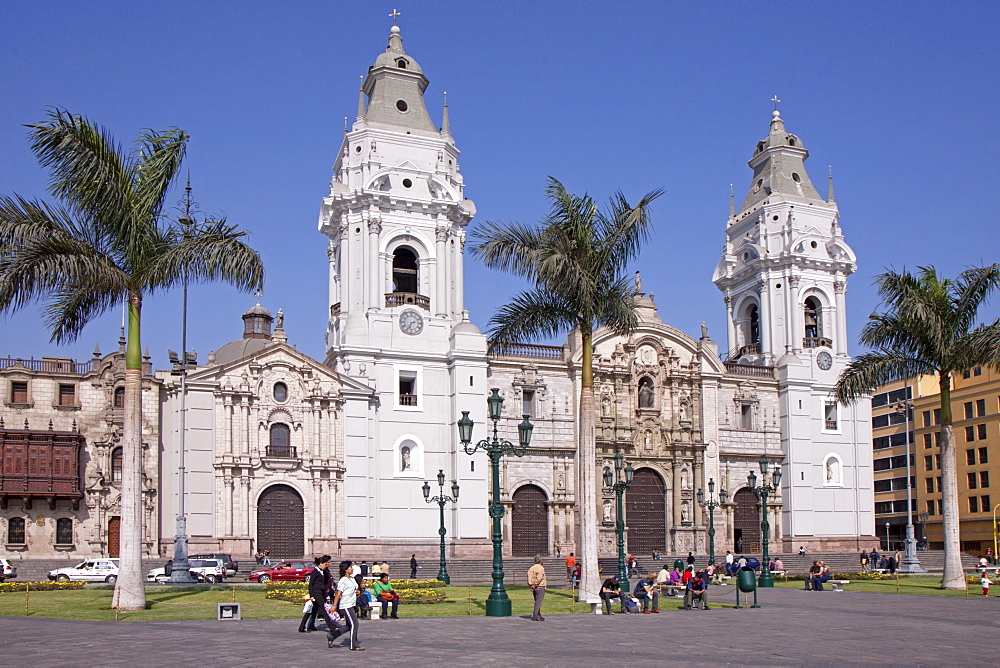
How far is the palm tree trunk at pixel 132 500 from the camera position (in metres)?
25.2

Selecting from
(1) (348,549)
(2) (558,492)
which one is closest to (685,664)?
(1) (348,549)

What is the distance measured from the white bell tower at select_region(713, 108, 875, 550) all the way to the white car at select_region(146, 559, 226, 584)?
32.3 m

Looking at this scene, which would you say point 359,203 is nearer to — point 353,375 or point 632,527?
point 353,375

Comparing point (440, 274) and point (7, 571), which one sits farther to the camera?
point (440, 274)

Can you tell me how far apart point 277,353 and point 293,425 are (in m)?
3.42

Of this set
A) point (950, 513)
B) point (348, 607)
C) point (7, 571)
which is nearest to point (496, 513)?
point (348, 607)

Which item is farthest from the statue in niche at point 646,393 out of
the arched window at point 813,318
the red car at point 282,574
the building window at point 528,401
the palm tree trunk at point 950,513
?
the palm tree trunk at point 950,513

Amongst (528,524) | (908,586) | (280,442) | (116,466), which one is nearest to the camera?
(908,586)

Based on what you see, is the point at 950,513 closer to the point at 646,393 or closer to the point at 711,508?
the point at 711,508

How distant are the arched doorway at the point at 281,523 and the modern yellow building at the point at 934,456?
36440 mm

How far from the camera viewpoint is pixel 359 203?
174ft

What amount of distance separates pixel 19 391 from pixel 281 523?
12618 mm

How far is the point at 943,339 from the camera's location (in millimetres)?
36312

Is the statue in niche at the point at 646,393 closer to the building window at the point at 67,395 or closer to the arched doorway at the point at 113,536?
the arched doorway at the point at 113,536
